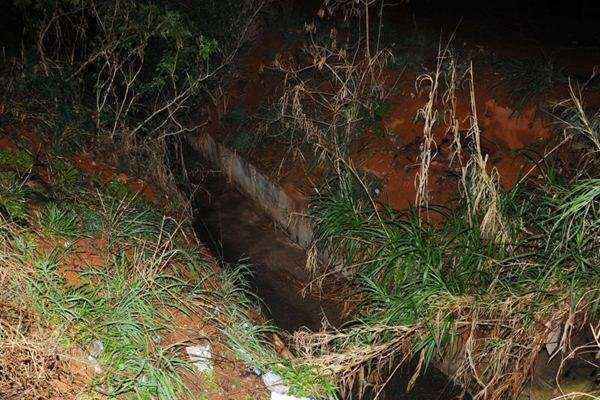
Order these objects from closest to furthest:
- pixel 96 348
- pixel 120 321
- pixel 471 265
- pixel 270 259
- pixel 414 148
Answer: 1. pixel 96 348
2. pixel 120 321
3. pixel 471 265
4. pixel 270 259
5. pixel 414 148

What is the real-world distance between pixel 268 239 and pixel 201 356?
2965 millimetres

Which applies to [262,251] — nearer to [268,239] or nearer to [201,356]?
[268,239]

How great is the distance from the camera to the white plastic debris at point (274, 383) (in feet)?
13.0

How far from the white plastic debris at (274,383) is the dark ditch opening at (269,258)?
859 millimetres

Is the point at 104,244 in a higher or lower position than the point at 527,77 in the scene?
lower

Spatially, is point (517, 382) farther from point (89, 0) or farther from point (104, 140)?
point (89, 0)

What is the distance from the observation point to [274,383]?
3996 mm

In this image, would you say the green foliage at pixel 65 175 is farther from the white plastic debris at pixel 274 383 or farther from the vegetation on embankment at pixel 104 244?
the white plastic debris at pixel 274 383

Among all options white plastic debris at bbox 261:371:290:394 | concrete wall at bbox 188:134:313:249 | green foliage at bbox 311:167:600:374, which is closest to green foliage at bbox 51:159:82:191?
concrete wall at bbox 188:134:313:249

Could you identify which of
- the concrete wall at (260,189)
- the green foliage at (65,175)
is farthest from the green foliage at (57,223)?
the concrete wall at (260,189)

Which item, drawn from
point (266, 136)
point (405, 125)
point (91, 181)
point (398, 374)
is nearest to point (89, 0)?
point (91, 181)

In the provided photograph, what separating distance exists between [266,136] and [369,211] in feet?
8.91

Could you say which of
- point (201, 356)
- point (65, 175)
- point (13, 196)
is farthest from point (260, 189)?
point (201, 356)

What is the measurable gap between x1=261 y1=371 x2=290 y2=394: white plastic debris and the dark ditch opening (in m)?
0.86
